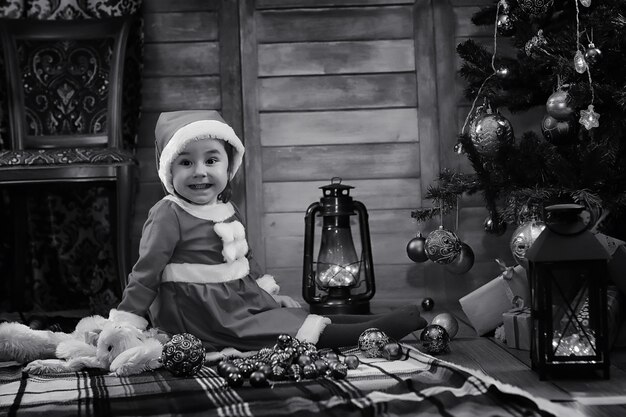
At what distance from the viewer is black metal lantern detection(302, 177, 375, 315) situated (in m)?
2.67

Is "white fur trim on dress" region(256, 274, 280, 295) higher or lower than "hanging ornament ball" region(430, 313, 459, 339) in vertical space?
higher

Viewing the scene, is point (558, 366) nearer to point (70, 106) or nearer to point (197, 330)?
point (197, 330)

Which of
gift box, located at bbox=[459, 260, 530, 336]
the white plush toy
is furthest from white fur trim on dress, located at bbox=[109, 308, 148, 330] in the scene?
gift box, located at bbox=[459, 260, 530, 336]

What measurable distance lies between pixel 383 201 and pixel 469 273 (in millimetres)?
406

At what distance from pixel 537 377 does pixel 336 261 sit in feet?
3.78

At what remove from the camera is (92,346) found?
72.1 inches

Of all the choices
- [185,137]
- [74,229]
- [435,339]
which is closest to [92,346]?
[185,137]

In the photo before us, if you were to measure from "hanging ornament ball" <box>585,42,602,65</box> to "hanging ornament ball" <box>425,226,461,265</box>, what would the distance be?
2.19 feet

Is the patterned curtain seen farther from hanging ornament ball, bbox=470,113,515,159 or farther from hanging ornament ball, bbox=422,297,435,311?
hanging ornament ball, bbox=470,113,515,159

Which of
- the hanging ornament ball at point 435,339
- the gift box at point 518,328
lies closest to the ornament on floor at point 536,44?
the gift box at point 518,328

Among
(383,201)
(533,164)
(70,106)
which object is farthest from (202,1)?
(533,164)

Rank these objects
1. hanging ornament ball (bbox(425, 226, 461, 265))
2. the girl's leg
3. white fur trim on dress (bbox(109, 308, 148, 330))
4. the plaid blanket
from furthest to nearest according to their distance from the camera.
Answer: hanging ornament ball (bbox(425, 226, 461, 265)) < the girl's leg < white fur trim on dress (bbox(109, 308, 148, 330)) < the plaid blanket

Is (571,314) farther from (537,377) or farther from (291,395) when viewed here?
(291,395)

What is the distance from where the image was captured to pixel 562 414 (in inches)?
50.2
